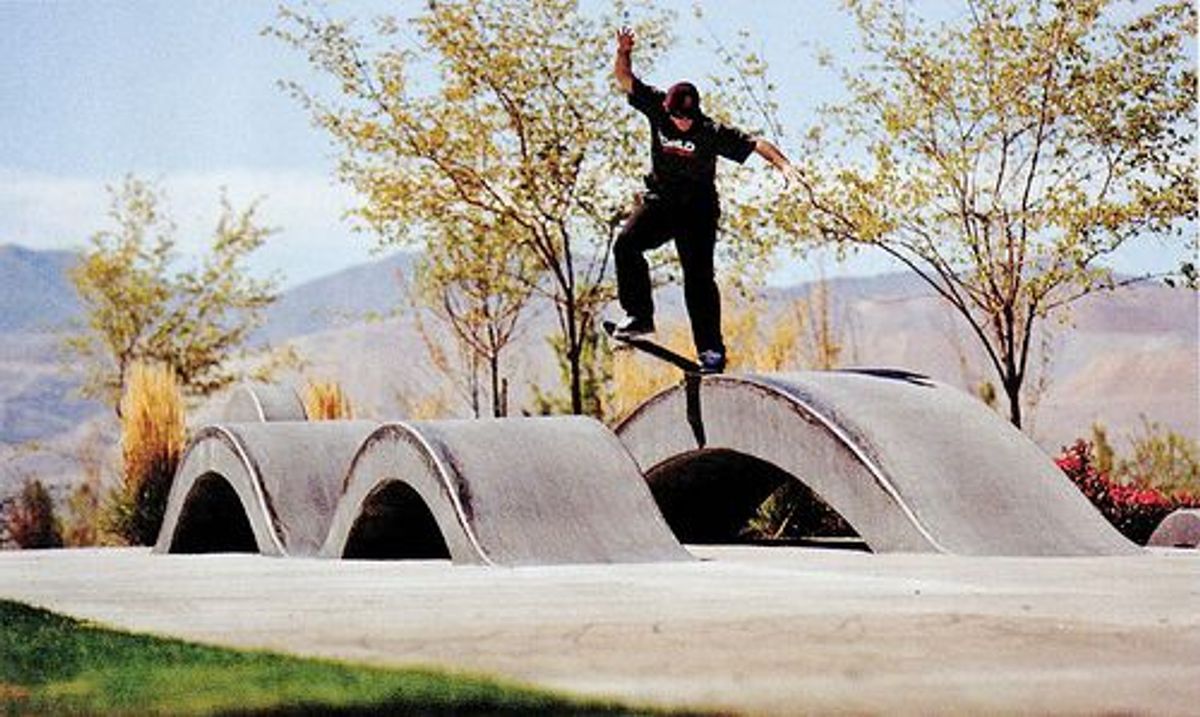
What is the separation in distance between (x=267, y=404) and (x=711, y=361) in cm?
774

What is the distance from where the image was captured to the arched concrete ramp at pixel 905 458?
393 inches

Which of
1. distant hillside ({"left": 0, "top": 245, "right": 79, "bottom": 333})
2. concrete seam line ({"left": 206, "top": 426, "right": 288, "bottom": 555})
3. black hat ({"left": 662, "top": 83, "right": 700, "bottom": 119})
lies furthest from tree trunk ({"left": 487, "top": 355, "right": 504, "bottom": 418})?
distant hillside ({"left": 0, "top": 245, "right": 79, "bottom": 333})

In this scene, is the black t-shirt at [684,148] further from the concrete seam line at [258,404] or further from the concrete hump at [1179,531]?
the concrete seam line at [258,404]

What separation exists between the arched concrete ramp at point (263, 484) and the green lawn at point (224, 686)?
682 cm

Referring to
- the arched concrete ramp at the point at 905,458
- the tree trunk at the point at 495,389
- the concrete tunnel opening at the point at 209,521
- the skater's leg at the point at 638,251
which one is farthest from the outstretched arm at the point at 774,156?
the tree trunk at the point at 495,389

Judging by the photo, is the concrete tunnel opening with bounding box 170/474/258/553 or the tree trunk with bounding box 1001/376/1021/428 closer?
the concrete tunnel opening with bounding box 170/474/258/553

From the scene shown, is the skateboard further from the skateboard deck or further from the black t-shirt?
the black t-shirt

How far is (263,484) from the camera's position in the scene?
13.0m

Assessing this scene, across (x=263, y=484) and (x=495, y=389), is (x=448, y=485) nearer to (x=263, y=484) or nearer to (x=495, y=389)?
(x=263, y=484)

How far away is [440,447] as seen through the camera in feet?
34.8

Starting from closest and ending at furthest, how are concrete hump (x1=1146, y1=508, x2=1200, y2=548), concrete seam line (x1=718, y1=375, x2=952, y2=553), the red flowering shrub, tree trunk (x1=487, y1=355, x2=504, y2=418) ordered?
concrete seam line (x1=718, y1=375, x2=952, y2=553)
concrete hump (x1=1146, y1=508, x2=1200, y2=548)
the red flowering shrub
tree trunk (x1=487, y1=355, x2=504, y2=418)

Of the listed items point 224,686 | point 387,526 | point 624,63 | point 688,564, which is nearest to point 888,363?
point 387,526

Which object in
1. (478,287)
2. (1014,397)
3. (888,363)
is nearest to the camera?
(1014,397)

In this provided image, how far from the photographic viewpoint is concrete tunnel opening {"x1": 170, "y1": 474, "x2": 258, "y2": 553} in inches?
573
